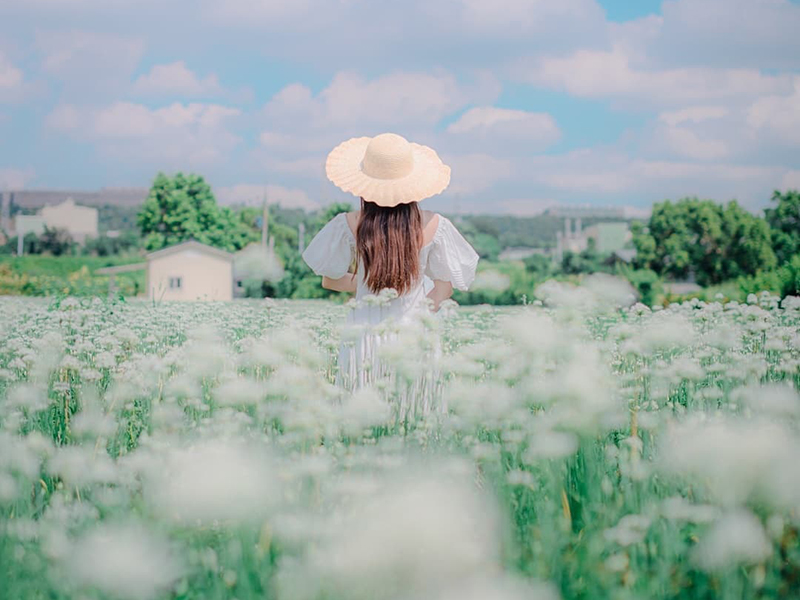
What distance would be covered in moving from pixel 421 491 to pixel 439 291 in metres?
2.43

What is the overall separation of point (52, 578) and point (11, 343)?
2311mm

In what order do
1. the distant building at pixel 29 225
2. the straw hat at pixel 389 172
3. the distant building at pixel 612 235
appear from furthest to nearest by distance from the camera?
the distant building at pixel 612 235 < the distant building at pixel 29 225 < the straw hat at pixel 389 172

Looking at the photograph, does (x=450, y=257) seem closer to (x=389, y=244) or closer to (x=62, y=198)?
(x=389, y=244)

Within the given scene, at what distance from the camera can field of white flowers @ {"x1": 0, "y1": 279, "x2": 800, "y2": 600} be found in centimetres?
145

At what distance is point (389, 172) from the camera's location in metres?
3.56

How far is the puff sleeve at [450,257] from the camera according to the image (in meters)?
3.65

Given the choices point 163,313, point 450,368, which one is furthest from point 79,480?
point 163,313

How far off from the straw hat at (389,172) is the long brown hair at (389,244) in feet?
0.25

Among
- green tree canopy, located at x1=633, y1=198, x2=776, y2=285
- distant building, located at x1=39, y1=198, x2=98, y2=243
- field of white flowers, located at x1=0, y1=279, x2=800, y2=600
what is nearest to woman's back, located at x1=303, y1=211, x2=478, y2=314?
field of white flowers, located at x1=0, y1=279, x2=800, y2=600

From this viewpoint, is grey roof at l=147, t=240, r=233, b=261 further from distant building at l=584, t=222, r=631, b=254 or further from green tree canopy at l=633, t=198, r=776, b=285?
distant building at l=584, t=222, r=631, b=254

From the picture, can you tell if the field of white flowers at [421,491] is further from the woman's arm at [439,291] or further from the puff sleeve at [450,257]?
the woman's arm at [439,291]

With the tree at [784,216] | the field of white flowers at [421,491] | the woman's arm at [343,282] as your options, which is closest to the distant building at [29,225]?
the tree at [784,216]

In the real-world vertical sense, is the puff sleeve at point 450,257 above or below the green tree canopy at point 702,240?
below

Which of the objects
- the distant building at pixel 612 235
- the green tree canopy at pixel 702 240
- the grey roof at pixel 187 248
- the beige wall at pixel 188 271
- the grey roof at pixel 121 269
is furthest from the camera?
the distant building at pixel 612 235
